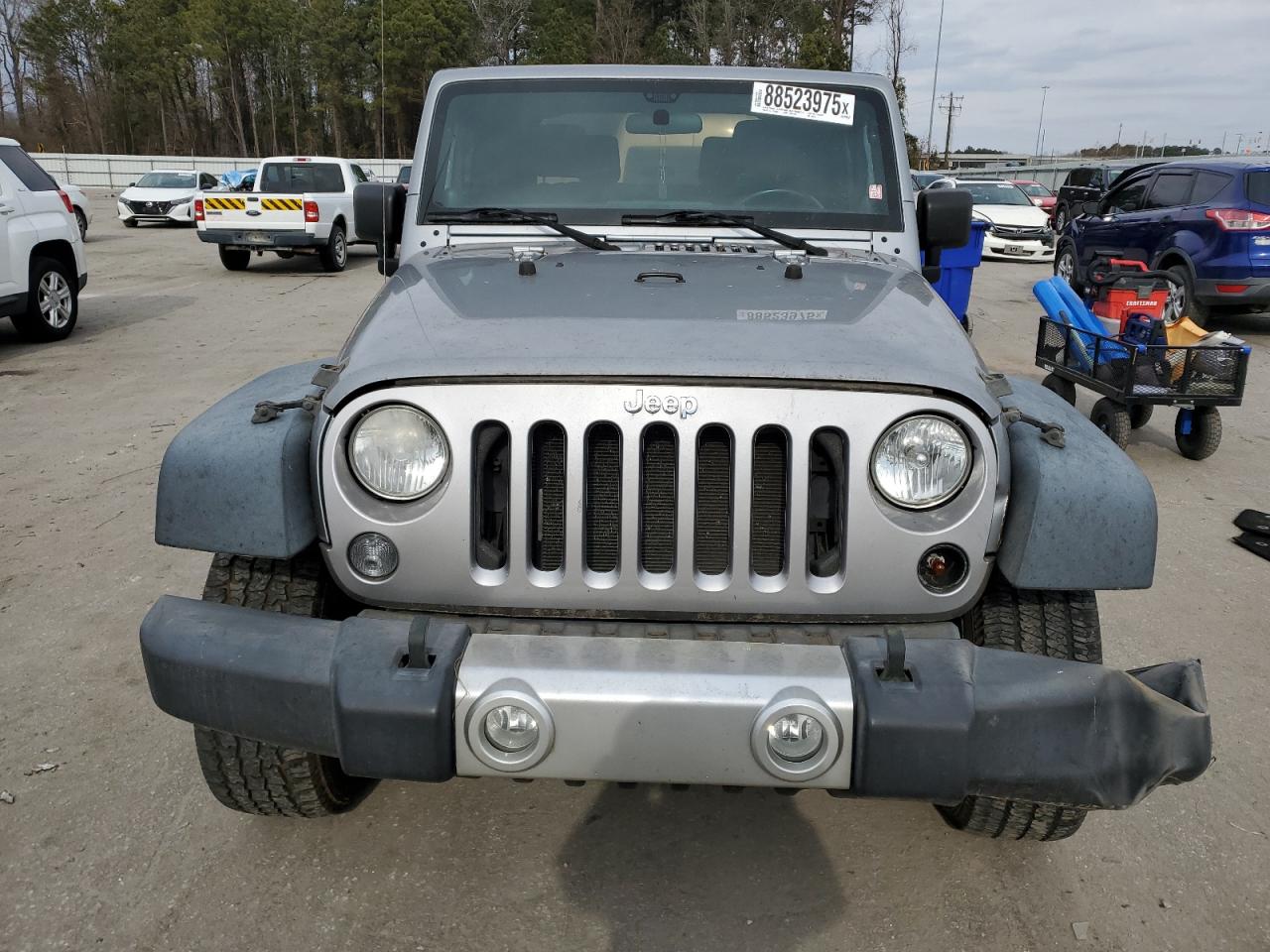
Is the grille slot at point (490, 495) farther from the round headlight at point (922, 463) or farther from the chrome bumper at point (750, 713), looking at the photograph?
the round headlight at point (922, 463)

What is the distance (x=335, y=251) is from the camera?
669 inches

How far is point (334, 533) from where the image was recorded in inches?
86.4

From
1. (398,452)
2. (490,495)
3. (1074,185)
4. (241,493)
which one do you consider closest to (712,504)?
(490,495)

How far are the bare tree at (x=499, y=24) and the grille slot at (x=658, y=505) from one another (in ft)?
150

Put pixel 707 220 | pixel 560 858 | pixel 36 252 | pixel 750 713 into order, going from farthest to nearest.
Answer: pixel 36 252, pixel 707 220, pixel 560 858, pixel 750 713

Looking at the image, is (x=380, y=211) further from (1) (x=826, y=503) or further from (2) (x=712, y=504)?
(1) (x=826, y=503)

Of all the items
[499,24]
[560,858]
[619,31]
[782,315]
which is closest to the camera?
[782,315]

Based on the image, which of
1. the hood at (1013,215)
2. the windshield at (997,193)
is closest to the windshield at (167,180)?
the windshield at (997,193)

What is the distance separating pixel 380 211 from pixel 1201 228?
9983mm

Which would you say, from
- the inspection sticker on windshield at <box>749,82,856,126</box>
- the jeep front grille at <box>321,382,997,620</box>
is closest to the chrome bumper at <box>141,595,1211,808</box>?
the jeep front grille at <box>321,382,997,620</box>

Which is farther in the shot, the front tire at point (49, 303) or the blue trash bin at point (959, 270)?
the front tire at point (49, 303)

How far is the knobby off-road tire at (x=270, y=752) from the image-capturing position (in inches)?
92.0

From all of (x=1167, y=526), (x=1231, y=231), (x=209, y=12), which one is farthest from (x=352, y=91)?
(x=1167, y=526)

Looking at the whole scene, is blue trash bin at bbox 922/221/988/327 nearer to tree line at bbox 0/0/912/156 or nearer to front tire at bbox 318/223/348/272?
front tire at bbox 318/223/348/272
